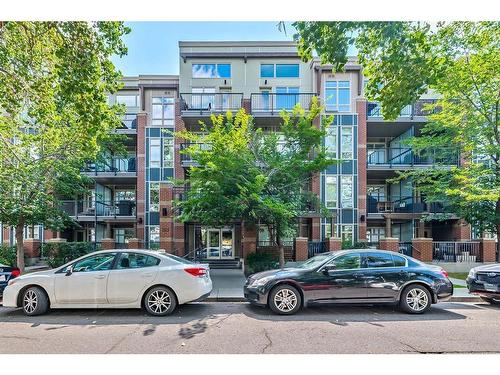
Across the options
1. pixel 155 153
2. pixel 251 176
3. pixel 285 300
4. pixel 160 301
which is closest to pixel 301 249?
pixel 251 176

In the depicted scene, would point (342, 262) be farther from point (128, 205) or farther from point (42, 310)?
point (128, 205)

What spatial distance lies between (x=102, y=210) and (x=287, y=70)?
54.2ft

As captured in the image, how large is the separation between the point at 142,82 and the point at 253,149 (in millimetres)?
14490

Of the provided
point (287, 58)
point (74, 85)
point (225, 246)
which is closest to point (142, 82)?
point (287, 58)

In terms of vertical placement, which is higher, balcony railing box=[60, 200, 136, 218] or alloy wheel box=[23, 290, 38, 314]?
balcony railing box=[60, 200, 136, 218]

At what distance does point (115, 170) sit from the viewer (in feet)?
72.9

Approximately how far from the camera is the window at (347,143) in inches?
830

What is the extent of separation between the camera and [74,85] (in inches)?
355

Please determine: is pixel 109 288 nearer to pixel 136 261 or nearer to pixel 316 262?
pixel 136 261

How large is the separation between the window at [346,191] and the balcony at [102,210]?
47.6ft

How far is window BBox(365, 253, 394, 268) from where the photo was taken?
7477 mm

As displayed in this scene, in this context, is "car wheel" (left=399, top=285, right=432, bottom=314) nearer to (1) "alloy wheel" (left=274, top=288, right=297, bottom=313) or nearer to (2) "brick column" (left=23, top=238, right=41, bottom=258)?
(1) "alloy wheel" (left=274, top=288, right=297, bottom=313)

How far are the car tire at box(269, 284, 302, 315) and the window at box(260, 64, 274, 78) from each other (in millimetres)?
18405

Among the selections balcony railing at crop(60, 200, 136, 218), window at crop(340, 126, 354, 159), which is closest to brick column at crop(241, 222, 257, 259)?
window at crop(340, 126, 354, 159)
